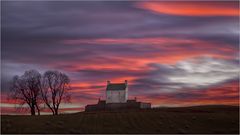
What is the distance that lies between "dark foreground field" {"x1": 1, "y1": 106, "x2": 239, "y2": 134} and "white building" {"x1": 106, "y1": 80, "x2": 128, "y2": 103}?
38.8 metres

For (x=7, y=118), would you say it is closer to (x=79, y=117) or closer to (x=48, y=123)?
(x=48, y=123)

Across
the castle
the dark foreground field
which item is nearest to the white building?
the castle

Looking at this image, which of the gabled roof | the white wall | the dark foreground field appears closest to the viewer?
the dark foreground field

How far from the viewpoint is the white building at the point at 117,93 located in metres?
116

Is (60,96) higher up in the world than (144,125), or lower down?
higher up

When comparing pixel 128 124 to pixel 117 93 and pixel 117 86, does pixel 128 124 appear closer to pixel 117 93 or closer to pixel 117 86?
pixel 117 93

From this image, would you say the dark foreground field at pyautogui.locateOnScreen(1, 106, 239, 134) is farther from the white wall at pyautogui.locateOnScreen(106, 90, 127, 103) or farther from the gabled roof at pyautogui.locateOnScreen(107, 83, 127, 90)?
the gabled roof at pyautogui.locateOnScreen(107, 83, 127, 90)

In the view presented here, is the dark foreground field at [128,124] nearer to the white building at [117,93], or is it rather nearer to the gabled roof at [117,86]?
the white building at [117,93]

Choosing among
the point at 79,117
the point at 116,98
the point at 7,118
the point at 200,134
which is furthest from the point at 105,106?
the point at 200,134

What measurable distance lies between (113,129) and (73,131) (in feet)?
20.7

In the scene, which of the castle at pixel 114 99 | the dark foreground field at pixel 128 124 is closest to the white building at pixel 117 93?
the castle at pixel 114 99

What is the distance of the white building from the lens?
116 metres

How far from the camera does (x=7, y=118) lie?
230ft

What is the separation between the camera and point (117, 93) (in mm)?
117000
